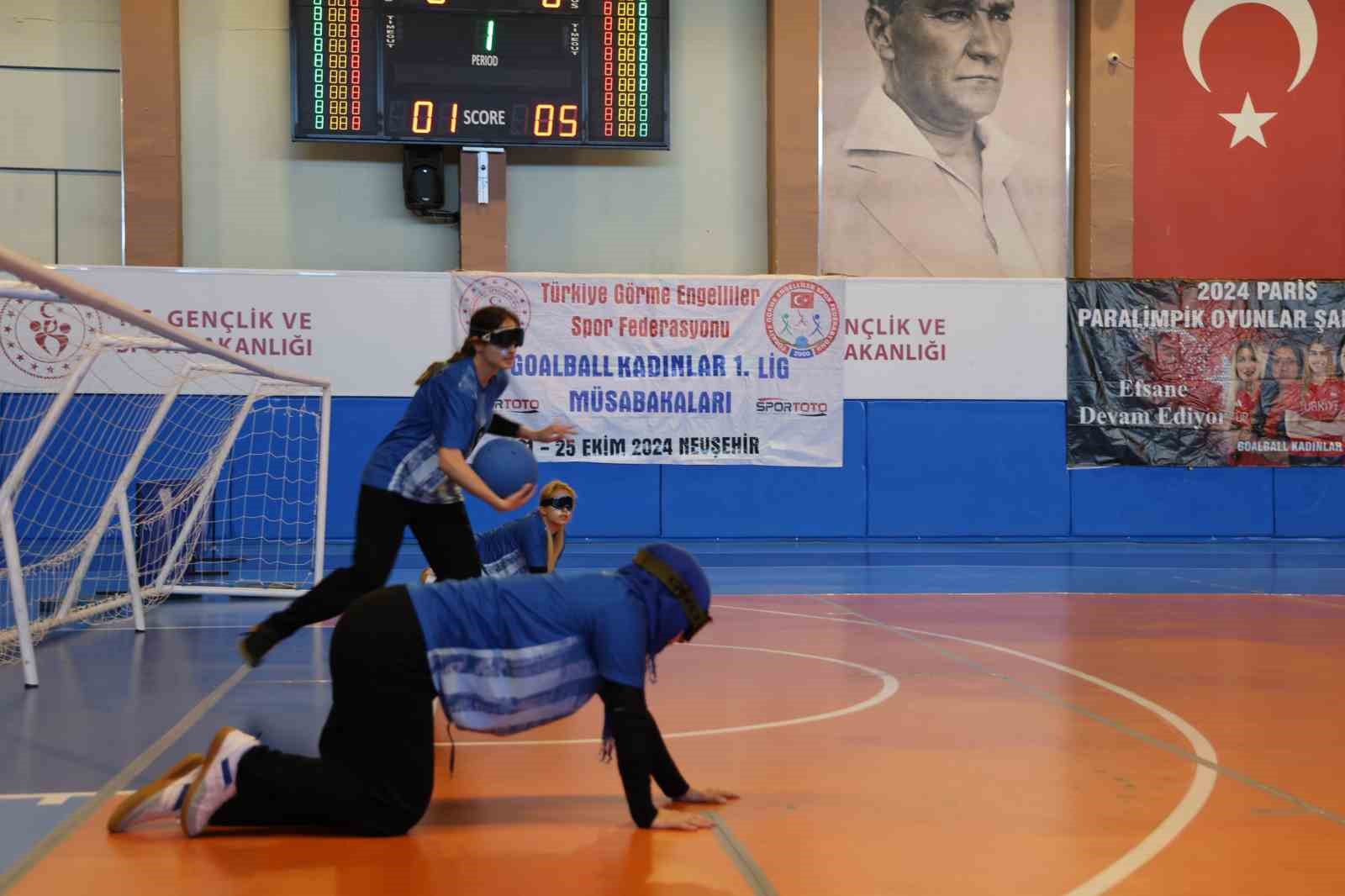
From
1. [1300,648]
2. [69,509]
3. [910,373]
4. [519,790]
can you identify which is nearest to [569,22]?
[910,373]

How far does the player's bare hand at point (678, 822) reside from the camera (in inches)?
181

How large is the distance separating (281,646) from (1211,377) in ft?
41.9

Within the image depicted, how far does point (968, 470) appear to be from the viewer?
17250 millimetres

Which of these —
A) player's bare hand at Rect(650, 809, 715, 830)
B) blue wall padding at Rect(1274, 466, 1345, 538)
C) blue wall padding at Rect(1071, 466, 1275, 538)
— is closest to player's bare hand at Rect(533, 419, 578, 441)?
player's bare hand at Rect(650, 809, 715, 830)

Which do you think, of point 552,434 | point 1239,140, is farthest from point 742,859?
point 1239,140

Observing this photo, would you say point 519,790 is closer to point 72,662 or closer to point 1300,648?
point 72,662

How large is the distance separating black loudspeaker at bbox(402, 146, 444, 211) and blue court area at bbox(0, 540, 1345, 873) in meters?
4.62

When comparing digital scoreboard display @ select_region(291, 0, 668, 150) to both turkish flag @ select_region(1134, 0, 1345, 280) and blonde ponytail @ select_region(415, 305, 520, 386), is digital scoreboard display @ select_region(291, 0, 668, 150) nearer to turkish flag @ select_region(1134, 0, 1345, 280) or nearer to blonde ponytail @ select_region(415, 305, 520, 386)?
turkish flag @ select_region(1134, 0, 1345, 280)

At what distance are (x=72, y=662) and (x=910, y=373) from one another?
11103 mm

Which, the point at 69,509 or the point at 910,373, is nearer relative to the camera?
the point at 69,509

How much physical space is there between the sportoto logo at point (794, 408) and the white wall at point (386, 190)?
270 cm

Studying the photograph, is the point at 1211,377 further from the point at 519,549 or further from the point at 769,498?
the point at 519,549

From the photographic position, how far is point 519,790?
5367 mm

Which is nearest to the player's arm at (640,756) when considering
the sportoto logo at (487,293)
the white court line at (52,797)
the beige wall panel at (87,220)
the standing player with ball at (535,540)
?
the white court line at (52,797)
